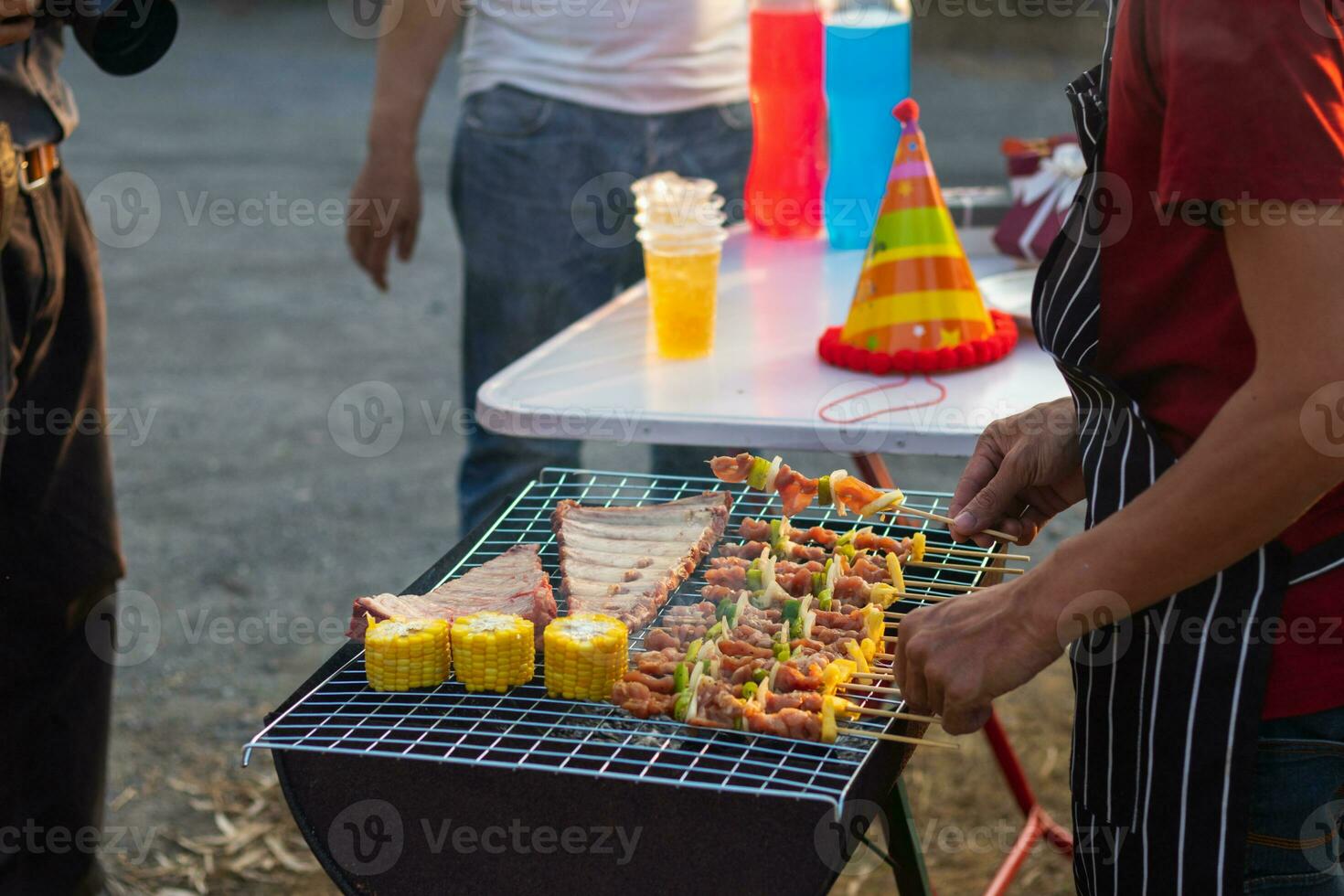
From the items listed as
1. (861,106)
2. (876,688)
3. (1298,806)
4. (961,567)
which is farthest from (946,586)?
(861,106)

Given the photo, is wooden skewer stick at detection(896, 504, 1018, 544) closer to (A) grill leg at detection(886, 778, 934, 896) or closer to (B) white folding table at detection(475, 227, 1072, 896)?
(B) white folding table at detection(475, 227, 1072, 896)

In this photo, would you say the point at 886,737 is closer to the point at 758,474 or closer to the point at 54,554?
the point at 758,474

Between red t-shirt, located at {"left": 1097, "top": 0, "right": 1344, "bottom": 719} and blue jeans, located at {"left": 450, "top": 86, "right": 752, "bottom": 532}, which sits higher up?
red t-shirt, located at {"left": 1097, "top": 0, "right": 1344, "bottom": 719}

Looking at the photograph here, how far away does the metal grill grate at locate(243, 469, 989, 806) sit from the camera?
1594mm

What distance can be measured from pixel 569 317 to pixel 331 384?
3.38 metres

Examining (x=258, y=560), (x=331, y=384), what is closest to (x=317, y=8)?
(x=331, y=384)

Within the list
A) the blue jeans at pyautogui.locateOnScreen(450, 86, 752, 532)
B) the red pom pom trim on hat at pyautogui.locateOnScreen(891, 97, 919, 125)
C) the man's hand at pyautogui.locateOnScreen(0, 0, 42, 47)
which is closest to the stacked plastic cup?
the red pom pom trim on hat at pyautogui.locateOnScreen(891, 97, 919, 125)

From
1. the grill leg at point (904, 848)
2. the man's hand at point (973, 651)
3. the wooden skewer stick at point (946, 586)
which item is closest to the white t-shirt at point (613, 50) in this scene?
the wooden skewer stick at point (946, 586)

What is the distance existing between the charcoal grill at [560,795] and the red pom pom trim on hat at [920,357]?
108 centimetres

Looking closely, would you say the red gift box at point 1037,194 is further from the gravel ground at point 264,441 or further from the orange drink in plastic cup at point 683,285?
the gravel ground at point 264,441

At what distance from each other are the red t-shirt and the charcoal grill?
504mm

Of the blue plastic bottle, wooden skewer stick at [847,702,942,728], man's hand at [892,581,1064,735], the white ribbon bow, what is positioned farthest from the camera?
the blue plastic bottle

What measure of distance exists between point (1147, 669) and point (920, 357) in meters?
1.15

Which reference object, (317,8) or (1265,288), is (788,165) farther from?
(317,8)
